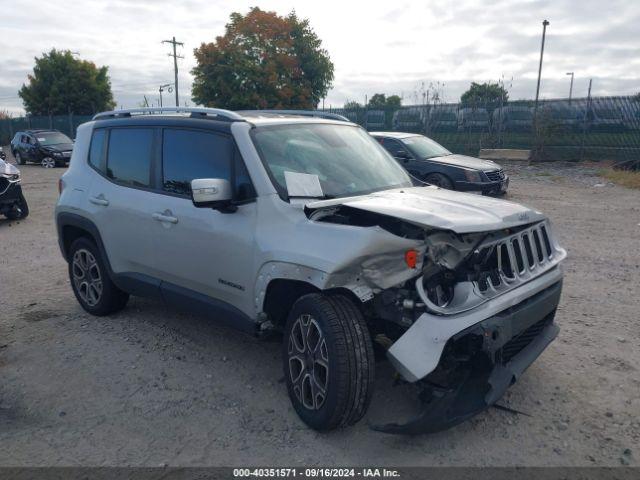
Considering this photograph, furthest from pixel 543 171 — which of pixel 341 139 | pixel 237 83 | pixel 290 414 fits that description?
pixel 237 83

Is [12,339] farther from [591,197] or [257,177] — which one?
[591,197]

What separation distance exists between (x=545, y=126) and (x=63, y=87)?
35.2 meters

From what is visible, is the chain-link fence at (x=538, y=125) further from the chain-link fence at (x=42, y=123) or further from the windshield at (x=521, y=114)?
the chain-link fence at (x=42, y=123)

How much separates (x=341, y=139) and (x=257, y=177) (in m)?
1.04

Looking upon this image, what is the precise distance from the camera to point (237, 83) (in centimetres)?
3139

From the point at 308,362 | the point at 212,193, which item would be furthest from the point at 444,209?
the point at 212,193

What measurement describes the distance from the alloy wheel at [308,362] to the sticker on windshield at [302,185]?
83cm

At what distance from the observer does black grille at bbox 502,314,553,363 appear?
10.9 ft

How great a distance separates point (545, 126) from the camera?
66.8 feet

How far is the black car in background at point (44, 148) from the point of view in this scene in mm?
22688

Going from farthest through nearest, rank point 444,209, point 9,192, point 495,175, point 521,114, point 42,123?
point 42,123 < point 521,114 < point 495,175 < point 9,192 < point 444,209

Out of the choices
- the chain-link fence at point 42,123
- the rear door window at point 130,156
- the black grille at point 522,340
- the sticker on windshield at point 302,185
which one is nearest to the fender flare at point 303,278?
the sticker on windshield at point 302,185

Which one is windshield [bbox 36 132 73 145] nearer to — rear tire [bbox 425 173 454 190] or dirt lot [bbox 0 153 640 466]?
rear tire [bbox 425 173 454 190]

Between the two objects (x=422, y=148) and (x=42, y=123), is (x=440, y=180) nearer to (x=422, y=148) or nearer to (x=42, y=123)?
(x=422, y=148)
